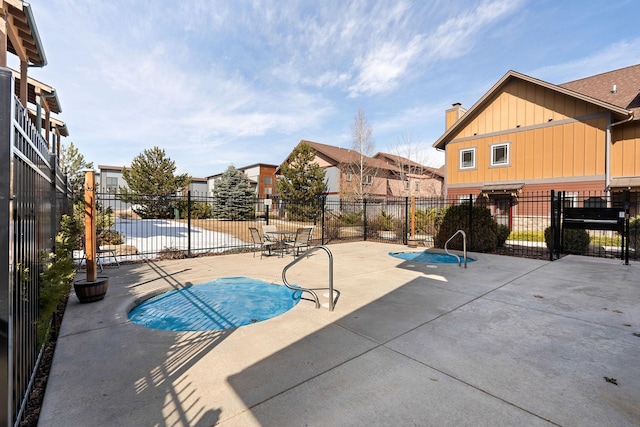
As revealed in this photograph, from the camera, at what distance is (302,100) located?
54.9 ft

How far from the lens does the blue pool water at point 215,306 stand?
4250mm

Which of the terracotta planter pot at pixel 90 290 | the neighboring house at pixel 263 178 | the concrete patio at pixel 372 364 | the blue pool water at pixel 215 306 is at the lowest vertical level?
the blue pool water at pixel 215 306

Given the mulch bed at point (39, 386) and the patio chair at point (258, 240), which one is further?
the patio chair at point (258, 240)

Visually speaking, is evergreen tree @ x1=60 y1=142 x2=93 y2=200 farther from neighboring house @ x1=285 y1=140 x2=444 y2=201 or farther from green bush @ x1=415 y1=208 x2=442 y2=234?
green bush @ x1=415 y1=208 x2=442 y2=234

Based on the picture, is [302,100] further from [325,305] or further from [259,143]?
[325,305]

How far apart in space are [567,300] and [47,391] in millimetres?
6807

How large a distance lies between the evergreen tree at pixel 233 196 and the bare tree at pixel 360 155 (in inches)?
335

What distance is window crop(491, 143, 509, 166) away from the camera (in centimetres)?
1561

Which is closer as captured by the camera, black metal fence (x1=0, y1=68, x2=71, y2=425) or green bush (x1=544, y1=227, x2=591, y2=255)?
black metal fence (x1=0, y1=68, x2=71, y2=425)

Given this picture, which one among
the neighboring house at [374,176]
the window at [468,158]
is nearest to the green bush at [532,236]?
the window at [468,158]

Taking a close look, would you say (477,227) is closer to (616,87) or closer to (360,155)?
(616,87)

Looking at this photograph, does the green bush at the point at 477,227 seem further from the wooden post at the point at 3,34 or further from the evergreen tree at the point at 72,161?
the evergreen tree at the point at 72,161

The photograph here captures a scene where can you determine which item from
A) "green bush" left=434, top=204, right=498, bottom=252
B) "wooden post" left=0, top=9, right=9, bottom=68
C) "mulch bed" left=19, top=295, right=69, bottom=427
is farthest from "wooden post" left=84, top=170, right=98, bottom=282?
"green bush" left=434, top=204, right=498, bottom=252

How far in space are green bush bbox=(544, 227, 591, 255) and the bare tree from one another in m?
14.7
